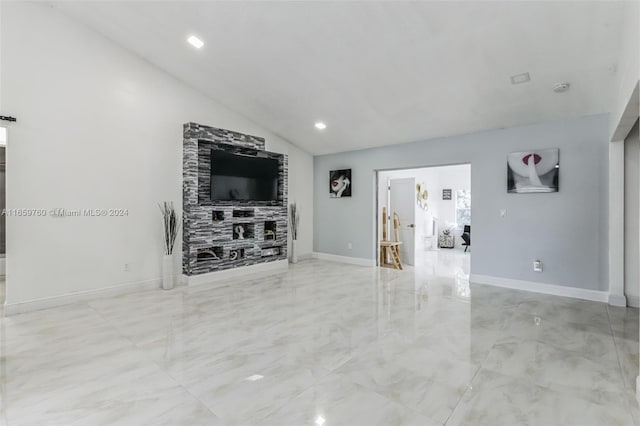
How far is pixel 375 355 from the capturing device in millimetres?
2768

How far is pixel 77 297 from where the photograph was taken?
14.1 feet

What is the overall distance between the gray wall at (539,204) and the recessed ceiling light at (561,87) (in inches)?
35.4

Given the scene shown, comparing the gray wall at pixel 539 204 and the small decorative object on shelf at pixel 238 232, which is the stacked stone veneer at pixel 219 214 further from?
the gray wall at pixel 539 204

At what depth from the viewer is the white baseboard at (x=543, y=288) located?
433 cm

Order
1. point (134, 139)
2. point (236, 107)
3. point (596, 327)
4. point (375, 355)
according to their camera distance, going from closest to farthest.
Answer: point (375, 355) → point (596, 327) → point (134, 139) → point (236, 107)

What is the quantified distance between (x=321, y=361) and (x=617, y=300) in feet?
13.6

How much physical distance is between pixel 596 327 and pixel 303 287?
3.68 m

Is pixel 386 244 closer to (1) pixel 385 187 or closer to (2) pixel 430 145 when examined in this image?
(1) pixel 385 187

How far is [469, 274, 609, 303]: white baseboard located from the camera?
4328mm

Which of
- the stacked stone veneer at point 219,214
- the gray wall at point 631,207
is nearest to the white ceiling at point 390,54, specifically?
the gray wall at point 631,207

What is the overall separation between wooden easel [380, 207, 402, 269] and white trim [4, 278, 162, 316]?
4.49m

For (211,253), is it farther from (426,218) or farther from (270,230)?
(426,218)

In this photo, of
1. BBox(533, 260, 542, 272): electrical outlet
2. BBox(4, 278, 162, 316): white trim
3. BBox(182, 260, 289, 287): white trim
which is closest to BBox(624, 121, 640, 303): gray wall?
BBox(533, 260, 542, 272): electrical outlet

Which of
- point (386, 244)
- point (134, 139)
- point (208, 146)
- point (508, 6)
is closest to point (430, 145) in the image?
point (386, 244)
